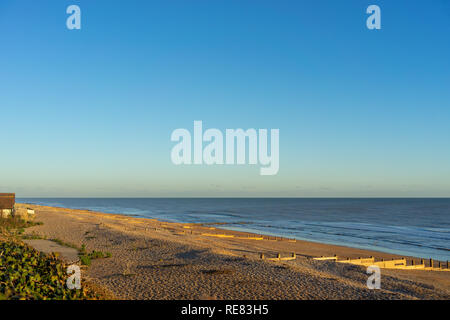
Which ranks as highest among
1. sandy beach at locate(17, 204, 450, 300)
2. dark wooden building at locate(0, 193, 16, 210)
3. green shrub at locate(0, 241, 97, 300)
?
dark wooden building at locate(0, 193, 16, 210)

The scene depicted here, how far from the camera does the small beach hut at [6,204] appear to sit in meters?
34.7

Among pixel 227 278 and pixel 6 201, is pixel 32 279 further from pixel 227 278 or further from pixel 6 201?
pixel 6 201

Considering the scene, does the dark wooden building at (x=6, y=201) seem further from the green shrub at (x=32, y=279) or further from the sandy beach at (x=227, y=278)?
the green shrub at (x=32, y=279)

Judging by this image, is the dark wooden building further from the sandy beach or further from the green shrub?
the green shrub

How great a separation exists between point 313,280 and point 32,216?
3692cm

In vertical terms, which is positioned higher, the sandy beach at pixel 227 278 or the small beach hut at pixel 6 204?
the small beach hut at pixel 6 204

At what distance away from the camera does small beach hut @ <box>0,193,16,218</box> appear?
1367 inches

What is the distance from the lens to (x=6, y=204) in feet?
115

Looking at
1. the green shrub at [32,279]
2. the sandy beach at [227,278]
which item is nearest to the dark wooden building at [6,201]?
the sandy beach at [227,278]

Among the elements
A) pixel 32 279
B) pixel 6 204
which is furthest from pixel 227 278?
pixel 6 204

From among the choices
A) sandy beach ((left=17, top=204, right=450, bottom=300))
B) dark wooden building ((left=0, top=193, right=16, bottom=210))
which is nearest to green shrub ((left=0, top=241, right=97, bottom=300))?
sandy beach ((left=17, top=204, right=450, bottom=300))

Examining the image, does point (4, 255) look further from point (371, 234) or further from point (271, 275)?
point (371, 234)

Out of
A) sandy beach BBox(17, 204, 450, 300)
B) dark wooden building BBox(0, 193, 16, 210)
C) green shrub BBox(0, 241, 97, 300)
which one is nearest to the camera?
green shrub BBox(0, 241, 97, 300)
